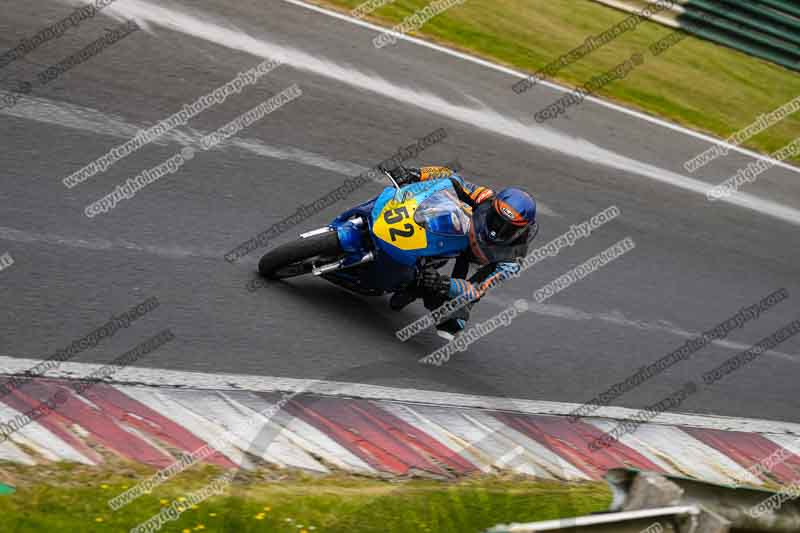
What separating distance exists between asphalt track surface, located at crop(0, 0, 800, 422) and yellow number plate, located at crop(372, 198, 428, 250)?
896 millimetres

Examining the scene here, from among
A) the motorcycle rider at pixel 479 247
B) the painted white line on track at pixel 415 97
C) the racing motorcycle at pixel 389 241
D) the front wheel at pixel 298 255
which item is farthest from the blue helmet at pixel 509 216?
the painted white line on track at pixel 415 97

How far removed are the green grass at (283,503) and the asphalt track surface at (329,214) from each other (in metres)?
1.27

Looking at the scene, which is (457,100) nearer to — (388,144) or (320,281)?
(388,144)

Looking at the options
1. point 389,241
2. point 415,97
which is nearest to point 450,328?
point 389,241

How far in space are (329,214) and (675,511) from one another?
557 centimetres

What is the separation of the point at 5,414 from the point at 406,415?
9.06 feet

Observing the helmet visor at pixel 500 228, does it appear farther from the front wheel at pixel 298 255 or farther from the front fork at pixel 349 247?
the front wheel at pixel 298 255

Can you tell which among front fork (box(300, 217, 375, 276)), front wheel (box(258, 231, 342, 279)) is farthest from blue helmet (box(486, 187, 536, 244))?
front wheel (box(258, 231, 342, 279))

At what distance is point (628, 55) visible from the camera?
16375mm

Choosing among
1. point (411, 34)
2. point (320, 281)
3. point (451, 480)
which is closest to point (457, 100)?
point (411, 34)

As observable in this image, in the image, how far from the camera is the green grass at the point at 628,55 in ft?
47.3

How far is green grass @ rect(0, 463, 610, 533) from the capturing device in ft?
16.0

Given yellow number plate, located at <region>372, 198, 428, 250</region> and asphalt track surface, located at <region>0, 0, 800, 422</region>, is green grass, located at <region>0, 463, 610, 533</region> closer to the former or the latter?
asphalt track surface, located at <region>0, 0, 800, 422</region>

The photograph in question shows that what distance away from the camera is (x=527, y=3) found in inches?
657
